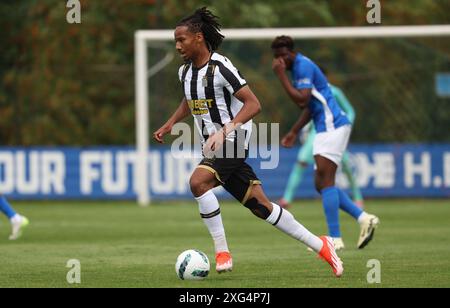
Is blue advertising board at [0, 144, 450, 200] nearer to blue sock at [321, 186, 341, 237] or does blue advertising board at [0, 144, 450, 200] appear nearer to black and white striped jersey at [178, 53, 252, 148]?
blue sock at [321, 186, 341, 237]

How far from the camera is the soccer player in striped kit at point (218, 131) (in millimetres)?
9695

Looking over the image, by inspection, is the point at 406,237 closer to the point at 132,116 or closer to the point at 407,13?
Result: the point at 132,116

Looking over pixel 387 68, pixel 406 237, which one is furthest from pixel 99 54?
pixel 406 237

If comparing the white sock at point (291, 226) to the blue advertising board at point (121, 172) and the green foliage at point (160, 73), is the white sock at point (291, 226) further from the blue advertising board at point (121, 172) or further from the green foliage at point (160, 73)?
the green foliage at point (160, 73)

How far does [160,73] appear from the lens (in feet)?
77.4

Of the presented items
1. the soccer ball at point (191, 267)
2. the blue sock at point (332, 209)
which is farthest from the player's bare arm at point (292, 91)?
the soccer ball at point (191, 267)

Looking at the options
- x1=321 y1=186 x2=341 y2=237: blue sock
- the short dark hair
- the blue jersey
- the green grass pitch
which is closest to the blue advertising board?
the green grass pitch

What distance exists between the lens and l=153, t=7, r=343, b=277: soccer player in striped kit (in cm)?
970

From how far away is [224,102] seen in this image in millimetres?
9875

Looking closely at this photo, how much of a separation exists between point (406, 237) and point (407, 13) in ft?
52.4

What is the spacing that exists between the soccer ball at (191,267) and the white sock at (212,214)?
1.18 feet

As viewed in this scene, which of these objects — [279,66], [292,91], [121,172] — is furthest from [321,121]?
[121,172]

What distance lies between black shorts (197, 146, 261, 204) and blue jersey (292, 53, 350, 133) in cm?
277
